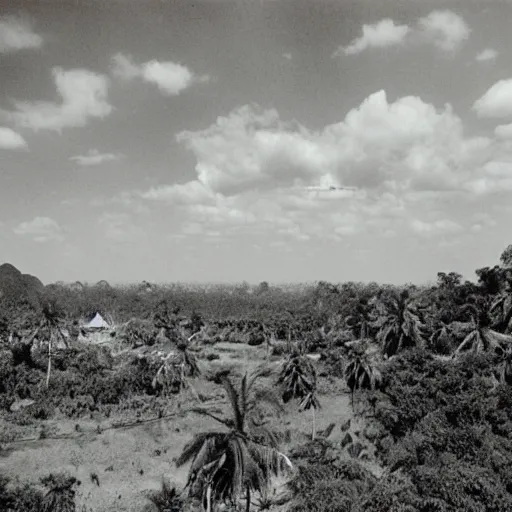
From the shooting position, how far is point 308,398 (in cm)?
3903

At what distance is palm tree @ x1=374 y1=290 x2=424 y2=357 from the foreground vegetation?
169 mm

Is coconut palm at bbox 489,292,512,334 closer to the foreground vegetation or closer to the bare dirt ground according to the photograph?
the foreground vegetation

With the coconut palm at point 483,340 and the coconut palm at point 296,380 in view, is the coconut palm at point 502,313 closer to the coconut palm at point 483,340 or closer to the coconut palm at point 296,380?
the coconut palm at point 483,340

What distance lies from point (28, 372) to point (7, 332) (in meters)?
13.9

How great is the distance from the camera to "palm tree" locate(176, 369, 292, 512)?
1770 cm

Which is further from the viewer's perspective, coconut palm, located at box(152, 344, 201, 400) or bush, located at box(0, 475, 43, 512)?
coconut palm, located at box(152, 344, 201, 400)

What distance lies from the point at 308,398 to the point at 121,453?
597 inches

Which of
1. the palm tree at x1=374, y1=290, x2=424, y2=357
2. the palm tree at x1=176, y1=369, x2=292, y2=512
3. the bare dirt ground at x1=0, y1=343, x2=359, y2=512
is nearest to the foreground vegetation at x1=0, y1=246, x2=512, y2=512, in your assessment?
the palm tree at x1=176, y1=369, x2=292, y2=512

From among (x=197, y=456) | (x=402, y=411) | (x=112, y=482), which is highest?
(x=197, y=456)

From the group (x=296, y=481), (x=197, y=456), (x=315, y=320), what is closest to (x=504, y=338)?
(x=296, y=481)

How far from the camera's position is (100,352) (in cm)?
5434

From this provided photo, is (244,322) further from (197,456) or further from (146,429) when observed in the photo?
(197,456)

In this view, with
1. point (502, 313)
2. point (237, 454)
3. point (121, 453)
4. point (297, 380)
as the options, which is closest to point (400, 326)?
point (502, 313)

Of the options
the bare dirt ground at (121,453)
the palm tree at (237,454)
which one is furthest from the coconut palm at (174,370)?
the palm tree at (237,454)
